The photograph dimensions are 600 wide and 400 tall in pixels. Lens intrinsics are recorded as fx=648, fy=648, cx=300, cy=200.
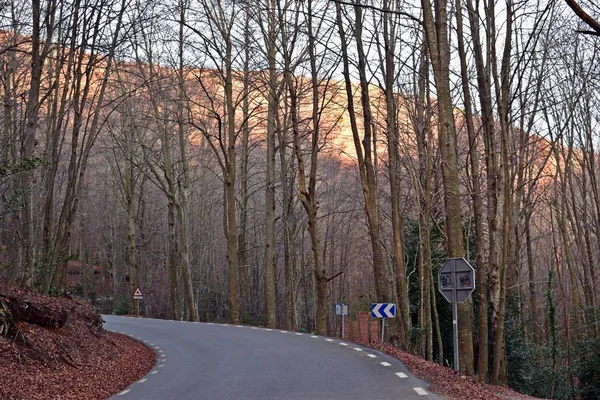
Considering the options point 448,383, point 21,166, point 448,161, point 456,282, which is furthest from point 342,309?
point 21,166

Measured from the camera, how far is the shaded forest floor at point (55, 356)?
11117 mm

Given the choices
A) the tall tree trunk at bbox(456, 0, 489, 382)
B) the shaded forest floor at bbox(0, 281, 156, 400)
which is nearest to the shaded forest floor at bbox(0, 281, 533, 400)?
the shaded forest floor at bbox(0, 281, 156, 400)

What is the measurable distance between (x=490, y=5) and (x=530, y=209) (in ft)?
54.1

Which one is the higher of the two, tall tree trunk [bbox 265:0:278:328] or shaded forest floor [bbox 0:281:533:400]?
tall tree trunk [bbox 265:0:278:328]

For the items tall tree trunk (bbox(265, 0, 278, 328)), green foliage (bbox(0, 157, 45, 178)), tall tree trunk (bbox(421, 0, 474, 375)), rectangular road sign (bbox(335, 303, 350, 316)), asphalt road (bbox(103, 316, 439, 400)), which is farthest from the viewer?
tall tree trunk (bbox(265, 0, 278, 328))

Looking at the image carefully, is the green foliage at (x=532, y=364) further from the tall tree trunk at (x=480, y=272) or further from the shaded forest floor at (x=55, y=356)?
the shaded forest floor at (x=55, y=356)

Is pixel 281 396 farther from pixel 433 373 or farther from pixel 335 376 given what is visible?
pixel 433 373

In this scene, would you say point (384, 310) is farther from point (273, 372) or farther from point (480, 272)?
point (273, 372)

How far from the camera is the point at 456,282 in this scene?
12.7 metres

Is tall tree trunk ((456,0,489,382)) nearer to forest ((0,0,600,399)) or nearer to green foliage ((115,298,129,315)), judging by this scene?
forest ((0,0,600,399))

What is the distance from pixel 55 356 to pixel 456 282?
8250 millimetres

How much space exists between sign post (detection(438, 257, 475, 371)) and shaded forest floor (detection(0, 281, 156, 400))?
6.66m

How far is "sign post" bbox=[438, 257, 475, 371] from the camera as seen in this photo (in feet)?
40.8

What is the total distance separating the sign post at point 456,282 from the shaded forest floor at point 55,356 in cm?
666
